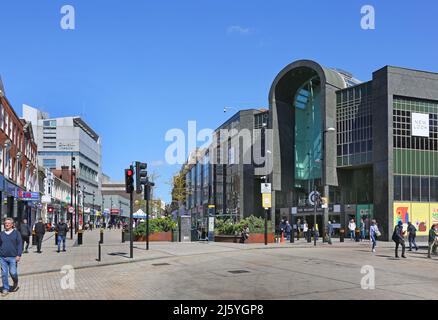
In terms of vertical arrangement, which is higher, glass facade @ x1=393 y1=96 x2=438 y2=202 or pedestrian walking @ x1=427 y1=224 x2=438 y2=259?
glass facade @ x1=393 y1=96 x2=438 y2=202

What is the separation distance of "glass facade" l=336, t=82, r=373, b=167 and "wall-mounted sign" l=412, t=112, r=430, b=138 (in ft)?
13.3

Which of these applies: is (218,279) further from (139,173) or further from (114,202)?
(114,202)

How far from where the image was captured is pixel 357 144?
51.5 m

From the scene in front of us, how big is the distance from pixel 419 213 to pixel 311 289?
38731 millimetres

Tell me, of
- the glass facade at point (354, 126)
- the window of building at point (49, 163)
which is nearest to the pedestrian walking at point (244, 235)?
Answer: the glass facade at point (354, 126)

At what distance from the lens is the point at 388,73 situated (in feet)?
153

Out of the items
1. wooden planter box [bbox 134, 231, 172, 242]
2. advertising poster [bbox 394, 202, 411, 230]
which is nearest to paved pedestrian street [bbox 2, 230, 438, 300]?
wooden planter box [bbox 134, 231, 172, 242]

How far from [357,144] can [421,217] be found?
9317 millimetres

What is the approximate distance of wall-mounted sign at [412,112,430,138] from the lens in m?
47.6

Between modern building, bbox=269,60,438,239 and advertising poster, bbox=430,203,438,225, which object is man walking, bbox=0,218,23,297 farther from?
advertising poster, bbox=430,203,438,225

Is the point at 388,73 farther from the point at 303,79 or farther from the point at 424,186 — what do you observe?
the point at 303,79

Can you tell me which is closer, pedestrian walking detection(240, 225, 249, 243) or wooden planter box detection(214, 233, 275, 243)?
pedestrian walking detection(240, 225, 249, 243)

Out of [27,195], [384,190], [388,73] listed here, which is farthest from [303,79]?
[27,195]
